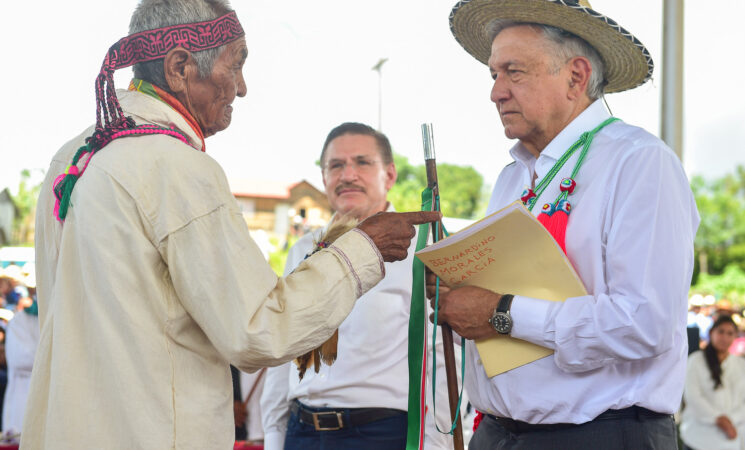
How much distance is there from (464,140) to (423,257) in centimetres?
5433

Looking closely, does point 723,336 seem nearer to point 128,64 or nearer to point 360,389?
point 360,389

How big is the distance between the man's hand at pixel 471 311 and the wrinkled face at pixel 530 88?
0.53 metres

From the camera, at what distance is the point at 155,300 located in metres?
1.62

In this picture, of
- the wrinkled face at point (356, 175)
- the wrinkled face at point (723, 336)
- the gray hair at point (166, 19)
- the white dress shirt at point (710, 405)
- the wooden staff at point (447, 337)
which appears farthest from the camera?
the wrinkled face at point (723, 336)

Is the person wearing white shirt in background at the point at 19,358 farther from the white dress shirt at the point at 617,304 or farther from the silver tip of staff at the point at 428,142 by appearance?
the white dress shirt at the point at 617,304

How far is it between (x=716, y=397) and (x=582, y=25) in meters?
6.12

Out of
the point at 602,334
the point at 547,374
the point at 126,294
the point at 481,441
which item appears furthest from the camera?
the point at 481,441

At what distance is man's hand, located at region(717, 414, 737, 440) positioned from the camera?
6.91 meters

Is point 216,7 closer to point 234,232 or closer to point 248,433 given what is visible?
point 234,232

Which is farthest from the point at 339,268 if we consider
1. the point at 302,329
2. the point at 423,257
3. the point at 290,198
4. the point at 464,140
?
the point at 464,140

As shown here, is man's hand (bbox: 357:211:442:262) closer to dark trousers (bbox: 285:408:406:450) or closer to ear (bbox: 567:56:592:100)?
ear (bbox: 567:56:592:100)

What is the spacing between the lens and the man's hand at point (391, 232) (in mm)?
1873

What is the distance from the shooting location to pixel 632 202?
179 cm

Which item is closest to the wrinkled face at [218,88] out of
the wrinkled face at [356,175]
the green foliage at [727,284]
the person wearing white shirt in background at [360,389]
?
the person wearing white shirt in background at [360,389]
